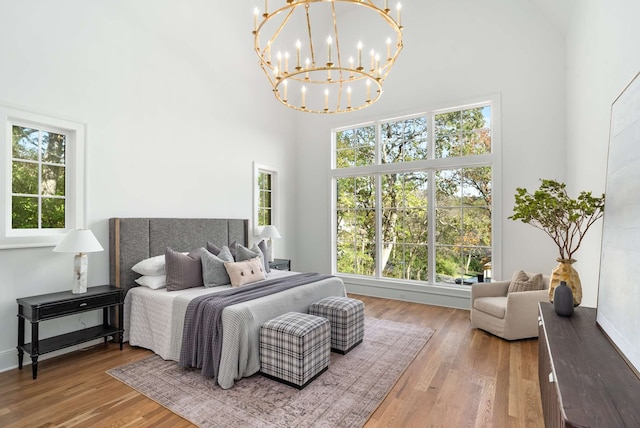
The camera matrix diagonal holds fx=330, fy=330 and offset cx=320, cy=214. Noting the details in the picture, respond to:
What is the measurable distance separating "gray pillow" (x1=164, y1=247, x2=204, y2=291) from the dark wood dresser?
10.1 ft

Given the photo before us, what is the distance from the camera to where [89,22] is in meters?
3.41

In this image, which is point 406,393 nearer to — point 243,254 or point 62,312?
point 243,254

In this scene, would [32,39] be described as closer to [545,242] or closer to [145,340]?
[145,340]

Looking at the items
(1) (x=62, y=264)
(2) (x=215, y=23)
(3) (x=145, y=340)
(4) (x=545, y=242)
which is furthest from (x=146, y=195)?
(4) (x=545, y=242)

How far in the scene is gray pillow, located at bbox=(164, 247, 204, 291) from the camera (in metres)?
3.39

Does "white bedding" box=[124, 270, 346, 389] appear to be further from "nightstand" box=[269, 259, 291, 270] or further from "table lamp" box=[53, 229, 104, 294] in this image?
"nightstand" box=[269, 259, 291, 270]

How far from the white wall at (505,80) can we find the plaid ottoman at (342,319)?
2.18m

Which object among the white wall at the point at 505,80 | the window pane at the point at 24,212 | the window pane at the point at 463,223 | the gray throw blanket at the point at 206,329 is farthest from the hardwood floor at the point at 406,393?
the white wall at the point at 505,80

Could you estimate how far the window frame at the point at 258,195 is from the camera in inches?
216

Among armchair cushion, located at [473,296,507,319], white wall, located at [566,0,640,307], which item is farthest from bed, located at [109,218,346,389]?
white wall, located at [566,0,640,307]

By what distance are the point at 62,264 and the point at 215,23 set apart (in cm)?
368

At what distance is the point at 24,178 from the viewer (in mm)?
3055

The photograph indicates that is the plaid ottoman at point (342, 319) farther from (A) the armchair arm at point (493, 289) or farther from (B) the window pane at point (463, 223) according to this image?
(B) the window pane at point (463, 223)

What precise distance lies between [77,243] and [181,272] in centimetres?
94
